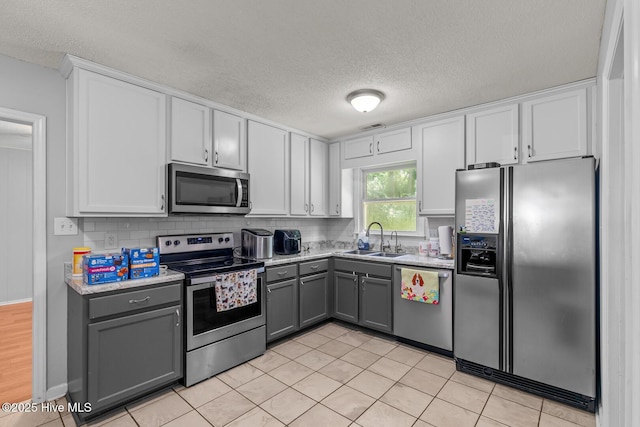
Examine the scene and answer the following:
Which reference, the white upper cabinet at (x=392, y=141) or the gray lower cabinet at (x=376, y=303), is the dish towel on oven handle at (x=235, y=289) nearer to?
the gray lower cabinet at (x=376, y=303)

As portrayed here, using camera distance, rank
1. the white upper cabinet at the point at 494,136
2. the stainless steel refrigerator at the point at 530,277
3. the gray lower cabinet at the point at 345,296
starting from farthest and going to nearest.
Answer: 1. the gray lower cabinet at the point at 345,296
2. the white upper cabinet at the point at 494,136
3. the stainless steel refrigerator at the point at 530,277

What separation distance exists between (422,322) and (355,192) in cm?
197

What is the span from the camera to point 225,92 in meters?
2.78

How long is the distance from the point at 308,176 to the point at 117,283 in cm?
245

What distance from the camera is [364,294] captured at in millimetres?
3426

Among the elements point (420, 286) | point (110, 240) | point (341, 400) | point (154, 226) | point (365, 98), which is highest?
point (365, 98)

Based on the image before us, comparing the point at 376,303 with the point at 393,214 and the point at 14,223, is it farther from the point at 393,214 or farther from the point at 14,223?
the point at 14,223

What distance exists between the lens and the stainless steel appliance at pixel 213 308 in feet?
7.94

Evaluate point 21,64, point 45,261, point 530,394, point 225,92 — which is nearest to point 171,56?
point 225,92

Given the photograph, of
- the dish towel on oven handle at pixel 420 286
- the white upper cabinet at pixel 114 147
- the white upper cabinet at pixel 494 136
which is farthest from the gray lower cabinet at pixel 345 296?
the white upper cabinet at pixel 114 147

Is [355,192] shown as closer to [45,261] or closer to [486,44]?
[486,44]

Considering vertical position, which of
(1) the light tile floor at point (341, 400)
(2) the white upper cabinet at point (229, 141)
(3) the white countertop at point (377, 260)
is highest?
(2) the white upper cabinet at point (229, 141)

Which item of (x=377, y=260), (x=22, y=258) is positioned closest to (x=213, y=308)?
(x=377, y=260)

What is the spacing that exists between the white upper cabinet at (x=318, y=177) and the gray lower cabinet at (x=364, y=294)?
83 cm
